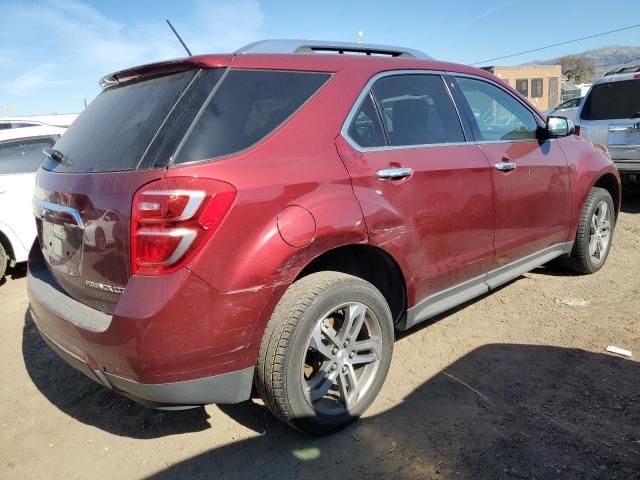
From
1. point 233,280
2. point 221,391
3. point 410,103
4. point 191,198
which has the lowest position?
point 221,391

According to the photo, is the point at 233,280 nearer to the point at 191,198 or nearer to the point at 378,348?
the point at 191,198

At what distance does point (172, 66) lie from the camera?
227cm

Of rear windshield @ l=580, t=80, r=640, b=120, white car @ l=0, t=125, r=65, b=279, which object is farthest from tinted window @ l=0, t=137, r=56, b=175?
rear windshield @ l=580, t=80, r=640, b=120

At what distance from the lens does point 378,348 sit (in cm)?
262

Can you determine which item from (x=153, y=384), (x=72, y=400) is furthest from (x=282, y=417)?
(x=72, y=400)

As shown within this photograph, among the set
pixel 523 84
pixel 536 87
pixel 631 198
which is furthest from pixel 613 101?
pixel 536 87

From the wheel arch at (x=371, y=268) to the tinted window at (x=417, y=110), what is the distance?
2.04ft

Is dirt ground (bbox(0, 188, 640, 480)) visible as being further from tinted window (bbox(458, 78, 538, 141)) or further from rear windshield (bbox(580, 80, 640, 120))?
rear windshield (bbox(580, 80, 640, 120))

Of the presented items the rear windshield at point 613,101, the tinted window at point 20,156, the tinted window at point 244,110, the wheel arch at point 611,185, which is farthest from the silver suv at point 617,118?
the tinted window at point 20,156

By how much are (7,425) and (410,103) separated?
2.92 meters

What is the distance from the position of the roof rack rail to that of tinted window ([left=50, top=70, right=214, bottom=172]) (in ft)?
1.36

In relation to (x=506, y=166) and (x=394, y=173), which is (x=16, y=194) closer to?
(x=394, y=173)

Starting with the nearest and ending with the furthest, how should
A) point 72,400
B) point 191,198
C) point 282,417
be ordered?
point 191,198 → point 282,417 → point 72,400

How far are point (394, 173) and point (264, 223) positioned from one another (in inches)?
33.6
